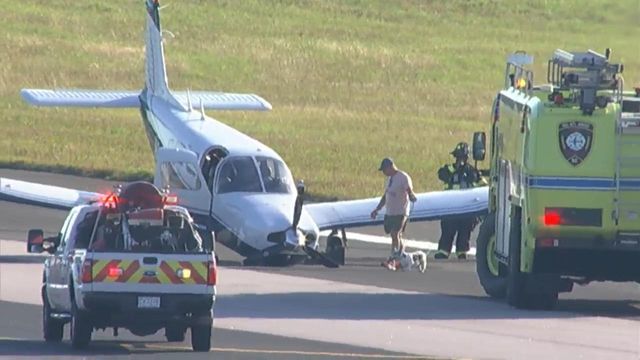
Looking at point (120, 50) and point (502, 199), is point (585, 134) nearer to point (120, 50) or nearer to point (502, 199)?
point (502, 199)

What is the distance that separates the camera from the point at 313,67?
62.1 m

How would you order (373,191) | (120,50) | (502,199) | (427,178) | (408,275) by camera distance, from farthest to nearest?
(120,50)
(427,178)
(373,191)
(408,275)
(502,199)

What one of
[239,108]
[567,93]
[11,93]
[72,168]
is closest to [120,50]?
[11,93]

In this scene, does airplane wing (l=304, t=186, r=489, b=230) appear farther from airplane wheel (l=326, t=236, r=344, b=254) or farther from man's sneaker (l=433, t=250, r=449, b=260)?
airplane wheel (l=326, t=236, r=344, b=254)

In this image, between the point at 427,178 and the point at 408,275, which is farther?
the point at 427,178

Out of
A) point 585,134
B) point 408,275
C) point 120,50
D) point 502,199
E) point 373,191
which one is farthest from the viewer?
point 120,50

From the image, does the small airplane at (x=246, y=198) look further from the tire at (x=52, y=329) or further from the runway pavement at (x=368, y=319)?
the tire at (x=52, y=329)

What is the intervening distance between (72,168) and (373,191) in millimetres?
6506

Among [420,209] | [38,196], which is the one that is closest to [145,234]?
[420,209]

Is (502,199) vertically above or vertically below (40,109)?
above

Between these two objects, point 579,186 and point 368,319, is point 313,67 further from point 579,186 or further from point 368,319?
point 368,319

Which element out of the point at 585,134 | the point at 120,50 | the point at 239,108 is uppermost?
the point at 585,134

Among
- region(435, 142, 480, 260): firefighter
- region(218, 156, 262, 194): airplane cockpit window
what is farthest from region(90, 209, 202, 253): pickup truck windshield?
region(435, 142, 480, 260): firefighter

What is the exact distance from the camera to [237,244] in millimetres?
25906
